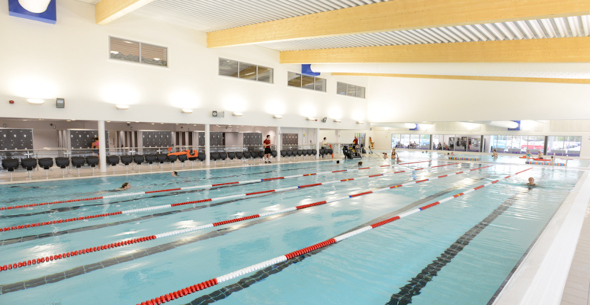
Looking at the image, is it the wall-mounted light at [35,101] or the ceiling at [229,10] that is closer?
the ceiling at [229,10]

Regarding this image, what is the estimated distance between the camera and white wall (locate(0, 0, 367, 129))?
8555 millimetres

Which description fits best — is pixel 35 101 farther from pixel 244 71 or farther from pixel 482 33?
pixel 482 33

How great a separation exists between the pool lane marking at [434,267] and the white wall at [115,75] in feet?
34.6

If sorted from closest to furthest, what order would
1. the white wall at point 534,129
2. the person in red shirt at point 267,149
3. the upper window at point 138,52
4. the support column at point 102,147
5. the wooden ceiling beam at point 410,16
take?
the wooden ceiling beam at point 410,16 < the support column at point 102,147 < the upper window at point 138,52 < the person in red shirt at point 267,149 < the white wall at point 534,129

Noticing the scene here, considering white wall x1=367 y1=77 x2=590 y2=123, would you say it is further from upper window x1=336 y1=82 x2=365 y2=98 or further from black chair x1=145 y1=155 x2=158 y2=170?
black chair x1=145 y1=155 x2=158 y2=170

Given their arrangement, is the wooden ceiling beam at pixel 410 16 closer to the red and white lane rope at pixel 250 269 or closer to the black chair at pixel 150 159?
the red and white lane rope at pixel 250 269

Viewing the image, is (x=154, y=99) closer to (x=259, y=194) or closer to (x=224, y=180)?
(x=224, y=180)

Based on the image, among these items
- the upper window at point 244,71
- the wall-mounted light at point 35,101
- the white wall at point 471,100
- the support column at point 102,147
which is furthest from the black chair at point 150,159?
the white wall at point 471,100

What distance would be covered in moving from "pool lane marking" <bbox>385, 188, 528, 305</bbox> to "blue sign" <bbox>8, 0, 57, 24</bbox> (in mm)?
11278

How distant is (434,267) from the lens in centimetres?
340

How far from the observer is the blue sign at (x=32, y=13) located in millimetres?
8055

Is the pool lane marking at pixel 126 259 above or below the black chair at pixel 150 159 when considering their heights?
below

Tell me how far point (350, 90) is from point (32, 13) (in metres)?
16.3

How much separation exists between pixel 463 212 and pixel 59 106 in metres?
11.3
